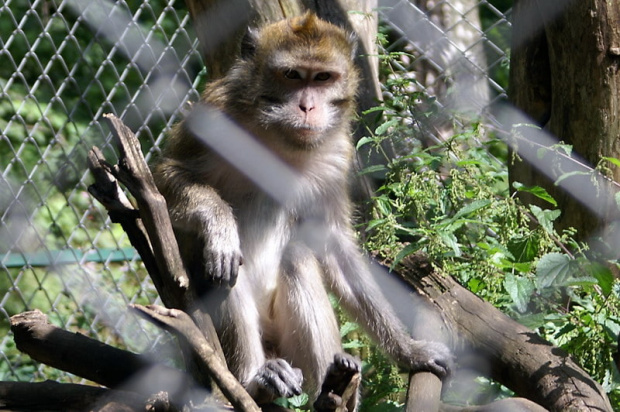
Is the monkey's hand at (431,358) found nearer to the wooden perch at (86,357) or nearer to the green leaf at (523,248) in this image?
the green leaf at (523,248)

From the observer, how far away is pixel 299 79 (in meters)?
3.68

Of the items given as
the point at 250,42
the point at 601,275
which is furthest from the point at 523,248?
the point at 250,42

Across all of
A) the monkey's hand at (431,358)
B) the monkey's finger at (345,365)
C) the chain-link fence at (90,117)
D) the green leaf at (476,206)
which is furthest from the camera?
the chain-link fence at (90,117)

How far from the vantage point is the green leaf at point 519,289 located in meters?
3.40

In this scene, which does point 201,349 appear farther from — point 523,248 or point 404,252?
point 523,248

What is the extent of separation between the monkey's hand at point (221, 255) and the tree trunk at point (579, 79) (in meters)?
1.64

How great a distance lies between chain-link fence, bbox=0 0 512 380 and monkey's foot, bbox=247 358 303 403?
2.05m

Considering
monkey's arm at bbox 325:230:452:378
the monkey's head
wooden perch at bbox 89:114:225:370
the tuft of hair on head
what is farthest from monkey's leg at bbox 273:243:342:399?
the tuft of hair on head

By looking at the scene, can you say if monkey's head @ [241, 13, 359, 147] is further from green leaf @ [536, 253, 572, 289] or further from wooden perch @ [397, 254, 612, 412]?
green leaf @ [536, 253, 572, 289]

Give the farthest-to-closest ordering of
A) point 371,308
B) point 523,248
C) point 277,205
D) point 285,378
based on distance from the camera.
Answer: point 371,308 < point 277,205 < point 523,248 < point 285,378

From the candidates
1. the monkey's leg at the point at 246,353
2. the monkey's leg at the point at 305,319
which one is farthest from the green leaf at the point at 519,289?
the monkey's leg at the point at 246,353

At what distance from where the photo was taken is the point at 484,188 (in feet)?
12.7

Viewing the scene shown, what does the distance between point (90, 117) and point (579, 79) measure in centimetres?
412

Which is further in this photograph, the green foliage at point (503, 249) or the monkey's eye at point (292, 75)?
the monkey's eye at point (292, 75)
